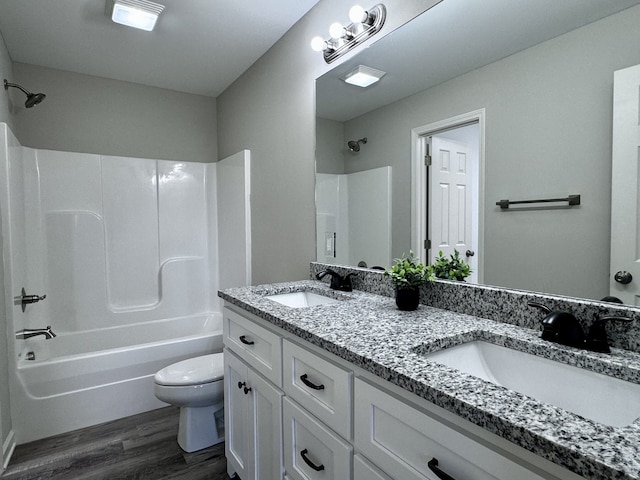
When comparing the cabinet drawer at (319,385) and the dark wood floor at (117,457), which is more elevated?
the cabinet drawer at (319,385)

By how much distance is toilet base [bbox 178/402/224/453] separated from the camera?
2072 mm

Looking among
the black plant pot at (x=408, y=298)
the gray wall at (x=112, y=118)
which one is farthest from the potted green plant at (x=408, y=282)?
the gray wall at (x=112, y=118)

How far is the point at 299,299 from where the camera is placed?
1.92 meters

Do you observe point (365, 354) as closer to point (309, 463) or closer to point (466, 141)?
point (309, 463)

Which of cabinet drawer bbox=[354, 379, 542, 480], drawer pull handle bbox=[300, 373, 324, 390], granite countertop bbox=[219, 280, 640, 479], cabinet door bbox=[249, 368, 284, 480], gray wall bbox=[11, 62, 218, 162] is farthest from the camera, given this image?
gray wall bbox=[11, 62, 218, 162]

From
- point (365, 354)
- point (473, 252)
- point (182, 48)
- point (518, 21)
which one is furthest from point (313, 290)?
point (182, 48)

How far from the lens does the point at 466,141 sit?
132cm

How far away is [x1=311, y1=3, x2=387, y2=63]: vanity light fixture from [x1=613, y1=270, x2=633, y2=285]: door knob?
133cm

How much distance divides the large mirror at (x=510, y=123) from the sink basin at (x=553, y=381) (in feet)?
0.85

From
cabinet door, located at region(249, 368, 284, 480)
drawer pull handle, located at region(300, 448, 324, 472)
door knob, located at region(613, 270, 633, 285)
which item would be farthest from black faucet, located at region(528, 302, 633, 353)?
cabinet door, located at region(249, 368, 284, 480)

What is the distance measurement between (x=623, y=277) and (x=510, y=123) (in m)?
0.56

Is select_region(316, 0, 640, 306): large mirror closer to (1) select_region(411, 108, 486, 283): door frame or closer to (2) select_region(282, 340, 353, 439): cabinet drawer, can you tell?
(1) select_region(411, 108, 486, 283): door frame

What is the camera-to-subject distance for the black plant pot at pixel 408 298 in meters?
1.34

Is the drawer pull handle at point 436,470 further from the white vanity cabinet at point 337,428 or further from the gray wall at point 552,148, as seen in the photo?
the gray wall at point 552,148
